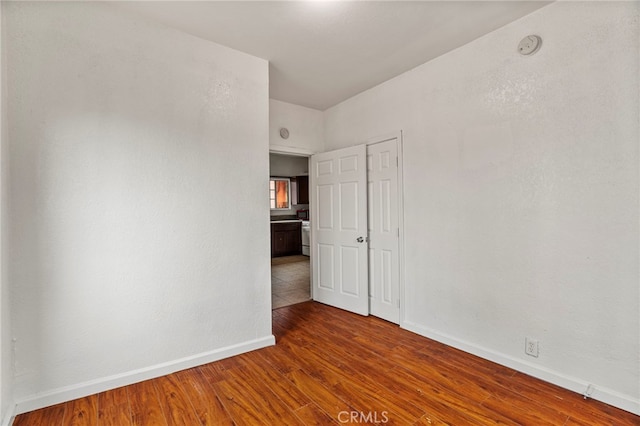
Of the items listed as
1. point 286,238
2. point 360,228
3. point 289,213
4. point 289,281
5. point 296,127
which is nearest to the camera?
point 360,228

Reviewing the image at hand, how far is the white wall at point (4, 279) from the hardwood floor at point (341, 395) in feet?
0.70

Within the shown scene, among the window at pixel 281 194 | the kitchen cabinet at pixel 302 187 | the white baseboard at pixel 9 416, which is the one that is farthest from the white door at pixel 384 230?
the window at pixel 281 194

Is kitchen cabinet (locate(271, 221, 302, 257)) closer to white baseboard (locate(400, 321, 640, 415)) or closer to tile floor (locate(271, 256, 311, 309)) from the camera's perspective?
tile floor (locate(271, 256, 311, 309))

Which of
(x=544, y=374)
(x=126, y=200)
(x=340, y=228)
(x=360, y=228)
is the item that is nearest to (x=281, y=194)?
(x=340, y=228)

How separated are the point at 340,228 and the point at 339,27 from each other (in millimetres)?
2289

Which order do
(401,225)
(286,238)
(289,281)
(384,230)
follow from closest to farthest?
(401,225), (384,230), (289,281), (286,238)

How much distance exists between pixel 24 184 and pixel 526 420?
11.4ft

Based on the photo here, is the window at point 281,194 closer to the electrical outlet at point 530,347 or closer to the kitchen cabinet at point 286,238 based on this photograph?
the kitchen cabinet at point 286,238

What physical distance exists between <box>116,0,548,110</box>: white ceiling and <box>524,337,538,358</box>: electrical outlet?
2.51 m

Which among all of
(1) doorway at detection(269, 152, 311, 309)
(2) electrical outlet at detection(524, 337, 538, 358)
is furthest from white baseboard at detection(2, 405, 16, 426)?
(1) doorway at detection(269, 152, 311, 309)

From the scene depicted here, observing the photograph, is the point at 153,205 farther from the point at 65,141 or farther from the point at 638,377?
the point at 638,377

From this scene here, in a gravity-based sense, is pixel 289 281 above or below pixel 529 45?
below

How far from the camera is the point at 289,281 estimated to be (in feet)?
17.4

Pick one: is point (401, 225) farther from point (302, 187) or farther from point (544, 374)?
point (302, 187)
